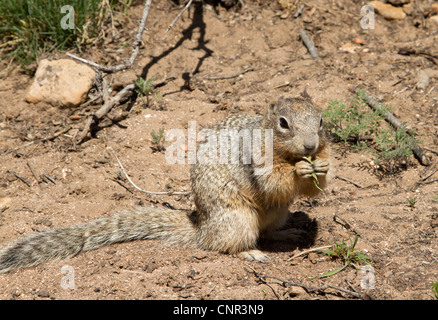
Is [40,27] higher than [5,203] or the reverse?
higher

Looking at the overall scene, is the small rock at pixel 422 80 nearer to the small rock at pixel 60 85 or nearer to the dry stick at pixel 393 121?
the dry stick at pixel 393 121

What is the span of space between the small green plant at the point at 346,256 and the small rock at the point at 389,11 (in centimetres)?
536

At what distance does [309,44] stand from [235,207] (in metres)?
4.31

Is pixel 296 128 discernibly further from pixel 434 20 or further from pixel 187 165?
pixel 434 20

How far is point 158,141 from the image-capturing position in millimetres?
6895

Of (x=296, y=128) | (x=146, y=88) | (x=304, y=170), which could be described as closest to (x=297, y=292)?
(x=304, y=170)

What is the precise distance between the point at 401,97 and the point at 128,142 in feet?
13.5

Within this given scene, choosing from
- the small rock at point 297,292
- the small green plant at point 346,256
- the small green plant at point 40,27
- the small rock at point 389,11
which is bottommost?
the small rock at point 297,292

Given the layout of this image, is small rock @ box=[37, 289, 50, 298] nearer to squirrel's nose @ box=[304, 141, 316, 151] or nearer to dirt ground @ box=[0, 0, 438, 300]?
dirt ground @ box=[0, 0, 438, 300]

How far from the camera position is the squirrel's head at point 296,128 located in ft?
14.5

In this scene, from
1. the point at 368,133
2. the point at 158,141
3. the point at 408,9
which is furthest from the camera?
the point at 408,9

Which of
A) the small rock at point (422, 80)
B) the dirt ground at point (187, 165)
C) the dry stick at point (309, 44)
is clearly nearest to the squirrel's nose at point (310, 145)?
the dirt ground at point (187, 165)

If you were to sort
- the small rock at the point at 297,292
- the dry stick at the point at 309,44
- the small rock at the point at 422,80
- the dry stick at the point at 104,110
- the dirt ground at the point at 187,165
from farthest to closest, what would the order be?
the dry stick at the point at 309,44, the small rock at the point at 422,80, the dry stick at the point at 104,110, the dirt ground at the point at 187,165, the small rock at the point at 297,292

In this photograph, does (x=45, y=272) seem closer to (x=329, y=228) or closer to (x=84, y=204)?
(x=84, y=204)
